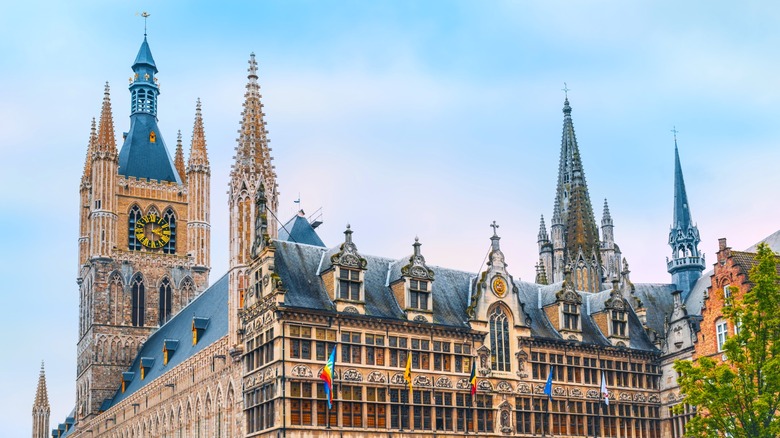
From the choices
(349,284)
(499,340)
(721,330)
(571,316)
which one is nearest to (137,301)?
(349,284)

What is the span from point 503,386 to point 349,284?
36.5 ft

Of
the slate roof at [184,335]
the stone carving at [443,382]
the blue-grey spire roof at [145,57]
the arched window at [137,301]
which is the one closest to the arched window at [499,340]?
the stone carving at [443,382]

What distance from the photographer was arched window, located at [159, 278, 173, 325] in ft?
324

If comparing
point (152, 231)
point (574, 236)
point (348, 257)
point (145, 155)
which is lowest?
point (348, 257)

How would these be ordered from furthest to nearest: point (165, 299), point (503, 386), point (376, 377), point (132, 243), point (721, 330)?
point (132, 243)
point (165, 299)
point (721, 330)
point (503, 386)
point (376, 377)

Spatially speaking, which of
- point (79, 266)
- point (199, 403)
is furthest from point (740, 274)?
point (79, 266)

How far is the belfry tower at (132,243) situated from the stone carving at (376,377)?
4836cm

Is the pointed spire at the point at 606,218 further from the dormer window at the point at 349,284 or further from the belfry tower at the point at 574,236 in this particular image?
the dormer window at the point at 349,284

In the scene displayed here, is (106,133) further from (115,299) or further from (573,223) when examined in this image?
(573,223)

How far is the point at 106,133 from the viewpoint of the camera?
335ft

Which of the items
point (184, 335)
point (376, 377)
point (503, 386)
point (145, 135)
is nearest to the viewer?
point (376, 377)

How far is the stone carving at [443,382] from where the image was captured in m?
56.3

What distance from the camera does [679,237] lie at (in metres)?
81.8

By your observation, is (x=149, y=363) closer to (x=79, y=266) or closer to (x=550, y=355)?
(x=79, y=266)
